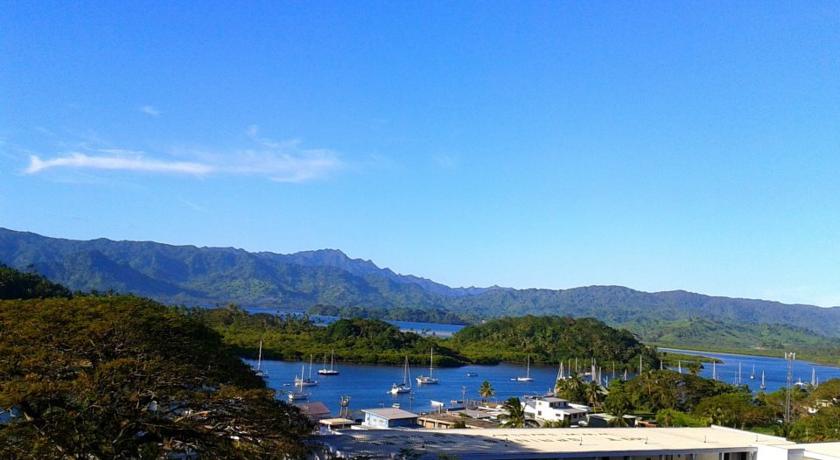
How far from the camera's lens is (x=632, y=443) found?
17484 mm

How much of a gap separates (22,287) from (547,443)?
139ft

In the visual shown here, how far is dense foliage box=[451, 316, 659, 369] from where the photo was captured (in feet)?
255

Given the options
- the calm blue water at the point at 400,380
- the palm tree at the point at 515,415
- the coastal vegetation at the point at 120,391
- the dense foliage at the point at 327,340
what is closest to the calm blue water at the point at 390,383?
the calm blue water at the point at 400,380

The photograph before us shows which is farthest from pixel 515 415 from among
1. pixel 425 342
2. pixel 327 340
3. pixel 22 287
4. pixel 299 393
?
pixel 327 340

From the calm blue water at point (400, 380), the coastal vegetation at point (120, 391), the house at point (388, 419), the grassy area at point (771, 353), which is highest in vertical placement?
the coastal vegetation at point (120, 391)

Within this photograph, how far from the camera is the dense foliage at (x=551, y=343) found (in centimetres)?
7769

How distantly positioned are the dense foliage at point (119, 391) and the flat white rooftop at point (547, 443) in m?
4.86

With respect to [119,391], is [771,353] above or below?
below

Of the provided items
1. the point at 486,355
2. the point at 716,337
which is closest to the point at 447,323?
the point at 716,337

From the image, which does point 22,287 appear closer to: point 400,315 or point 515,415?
point 515,415

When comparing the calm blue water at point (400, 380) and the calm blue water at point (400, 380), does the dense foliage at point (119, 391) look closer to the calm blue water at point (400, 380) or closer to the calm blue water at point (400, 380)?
the calm blue water at point (400, 380)

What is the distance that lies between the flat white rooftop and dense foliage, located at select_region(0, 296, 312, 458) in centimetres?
486

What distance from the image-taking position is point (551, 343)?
84688mm

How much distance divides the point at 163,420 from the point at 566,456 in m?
9.83
